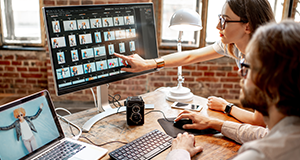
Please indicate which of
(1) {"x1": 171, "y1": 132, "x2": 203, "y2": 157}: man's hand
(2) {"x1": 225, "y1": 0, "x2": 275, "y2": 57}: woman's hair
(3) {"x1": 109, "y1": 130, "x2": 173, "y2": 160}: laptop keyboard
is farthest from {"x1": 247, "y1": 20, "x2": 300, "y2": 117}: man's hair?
(2) {"x1": 225, "y1": 0, "x2": 275, "y2": 57}: woman's hair

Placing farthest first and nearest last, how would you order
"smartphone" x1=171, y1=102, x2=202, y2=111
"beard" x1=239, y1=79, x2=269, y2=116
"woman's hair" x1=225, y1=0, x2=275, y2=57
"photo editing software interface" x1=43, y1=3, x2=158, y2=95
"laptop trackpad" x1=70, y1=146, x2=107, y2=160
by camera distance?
"smartphone" x1=171, y1=102, x2=202, y2=111
"woman's hair" x1=225, y1=0, x2=275, y2=57
"photo editing software interface" x1=43, y1=3, x2=158, y2=95
"laptop trackpad" x1=70, y1=146, x2=107, y2=160
"beard" x1=239, y1=79, x2=269, y2=116

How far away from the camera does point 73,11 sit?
1189 millimetres

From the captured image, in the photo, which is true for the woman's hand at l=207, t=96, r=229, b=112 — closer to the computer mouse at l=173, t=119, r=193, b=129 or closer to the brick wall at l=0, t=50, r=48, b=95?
the computer mouse at l=173, t=119, r=193, b=129

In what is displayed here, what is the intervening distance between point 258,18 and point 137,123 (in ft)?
2.81

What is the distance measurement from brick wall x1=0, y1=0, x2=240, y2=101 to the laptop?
7.20 feet

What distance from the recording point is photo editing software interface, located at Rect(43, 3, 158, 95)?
45.3 inches

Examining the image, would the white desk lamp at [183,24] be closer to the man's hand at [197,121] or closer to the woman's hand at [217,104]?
the woman's hand at [217,104]

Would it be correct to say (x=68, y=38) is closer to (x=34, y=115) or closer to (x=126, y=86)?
(x=34, y=115)

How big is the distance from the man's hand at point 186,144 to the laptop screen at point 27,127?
1.64 ft

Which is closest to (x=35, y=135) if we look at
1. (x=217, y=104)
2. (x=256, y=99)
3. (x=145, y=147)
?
(x=145, y=147)

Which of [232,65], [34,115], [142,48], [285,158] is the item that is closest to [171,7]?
[232,65]

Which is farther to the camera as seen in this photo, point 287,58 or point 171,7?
point 171,7

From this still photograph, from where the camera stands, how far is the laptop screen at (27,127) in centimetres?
83

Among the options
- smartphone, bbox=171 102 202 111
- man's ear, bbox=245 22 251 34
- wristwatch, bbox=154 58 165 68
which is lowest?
smartphone, bbox=171 102 202 111
